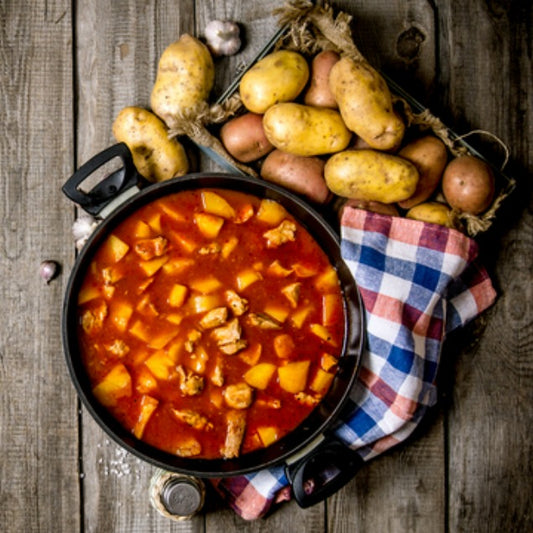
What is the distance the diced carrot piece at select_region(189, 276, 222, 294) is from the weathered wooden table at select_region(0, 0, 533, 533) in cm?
39

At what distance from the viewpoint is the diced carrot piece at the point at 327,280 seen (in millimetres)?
1836

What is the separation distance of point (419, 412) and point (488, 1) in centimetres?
129

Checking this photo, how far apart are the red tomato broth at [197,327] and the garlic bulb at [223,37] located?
45 centimetres

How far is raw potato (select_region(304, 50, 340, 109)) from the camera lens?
1.82m

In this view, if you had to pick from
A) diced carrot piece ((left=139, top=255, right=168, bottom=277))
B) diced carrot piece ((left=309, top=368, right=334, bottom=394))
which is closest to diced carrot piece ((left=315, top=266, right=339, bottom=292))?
diced carrot piece ((left=309, top=368, right=334, bottom=394))

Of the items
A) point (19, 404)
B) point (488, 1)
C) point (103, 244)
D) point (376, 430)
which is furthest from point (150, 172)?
point (488, 1)

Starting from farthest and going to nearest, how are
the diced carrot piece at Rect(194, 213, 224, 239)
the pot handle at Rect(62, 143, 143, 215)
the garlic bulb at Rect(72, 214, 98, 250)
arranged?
1. the garlic bulb at Rect(72, 214, 98, 250)
2. the diced carrot piece at Rect(194, 213, 224, 239)
3. the pot handle at Rect(62, 143, 143, 215)

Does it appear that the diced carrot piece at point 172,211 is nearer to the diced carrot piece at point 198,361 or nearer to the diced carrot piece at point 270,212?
the diced carrot piece at point 270,212

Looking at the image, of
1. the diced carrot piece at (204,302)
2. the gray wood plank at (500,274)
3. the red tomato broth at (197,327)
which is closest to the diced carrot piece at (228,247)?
the red tomato broth at (197,327)

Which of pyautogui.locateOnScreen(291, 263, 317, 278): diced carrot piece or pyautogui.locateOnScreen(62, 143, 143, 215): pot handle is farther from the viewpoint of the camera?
pyautogui.locateOnScreen(291, 263, 317, 278): diced carrot piece

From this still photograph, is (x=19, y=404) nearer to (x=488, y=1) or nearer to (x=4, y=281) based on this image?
(x=4, y=281)

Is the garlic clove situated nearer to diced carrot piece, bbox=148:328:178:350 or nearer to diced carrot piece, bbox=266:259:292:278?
diced carrot piece, bbox=148:328:178:350

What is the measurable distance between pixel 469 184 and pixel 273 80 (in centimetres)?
61

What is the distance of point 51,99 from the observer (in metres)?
1.97
